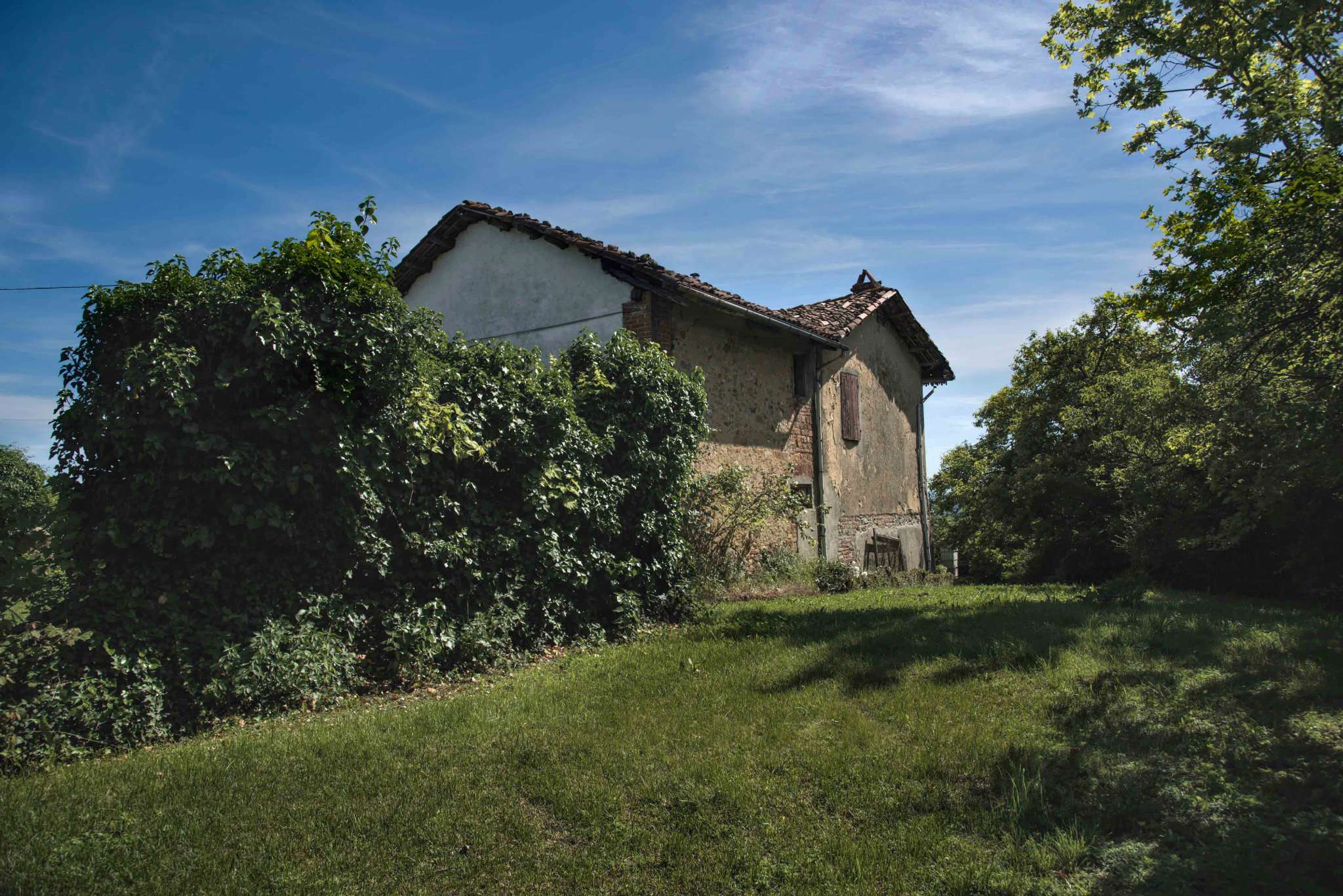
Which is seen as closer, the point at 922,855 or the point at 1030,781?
the point at 922,855

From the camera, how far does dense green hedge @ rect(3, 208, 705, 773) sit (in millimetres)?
5023

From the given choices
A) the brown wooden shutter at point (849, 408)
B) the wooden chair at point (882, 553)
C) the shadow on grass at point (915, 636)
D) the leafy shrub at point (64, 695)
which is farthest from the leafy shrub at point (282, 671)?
the wooden chair at point (882, 553)

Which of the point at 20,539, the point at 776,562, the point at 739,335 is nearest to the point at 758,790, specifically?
the point at 20,539

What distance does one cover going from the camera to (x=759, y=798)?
3869mm

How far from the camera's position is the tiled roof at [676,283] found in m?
11.3

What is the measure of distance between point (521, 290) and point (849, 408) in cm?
695

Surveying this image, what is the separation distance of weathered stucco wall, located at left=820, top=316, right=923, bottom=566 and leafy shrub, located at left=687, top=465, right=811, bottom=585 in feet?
7.21

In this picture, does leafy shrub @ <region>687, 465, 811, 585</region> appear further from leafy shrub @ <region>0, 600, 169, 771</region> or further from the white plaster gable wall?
leafy shrub @ <region>0, 600, 169, 771</region>

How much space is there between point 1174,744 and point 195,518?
6.33m

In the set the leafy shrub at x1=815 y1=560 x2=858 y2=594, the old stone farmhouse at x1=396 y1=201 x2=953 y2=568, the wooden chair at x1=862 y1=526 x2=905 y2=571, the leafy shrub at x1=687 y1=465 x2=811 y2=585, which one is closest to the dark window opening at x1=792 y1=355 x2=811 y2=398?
the old stone farmhouse at x1=396 y1=201 x2=953 y2=568

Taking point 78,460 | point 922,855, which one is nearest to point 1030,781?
point 922,855

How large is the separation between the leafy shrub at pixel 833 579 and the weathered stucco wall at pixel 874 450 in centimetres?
164

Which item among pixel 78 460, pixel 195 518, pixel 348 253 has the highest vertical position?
pixel 348 253

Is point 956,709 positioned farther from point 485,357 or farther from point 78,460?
point 78,460
